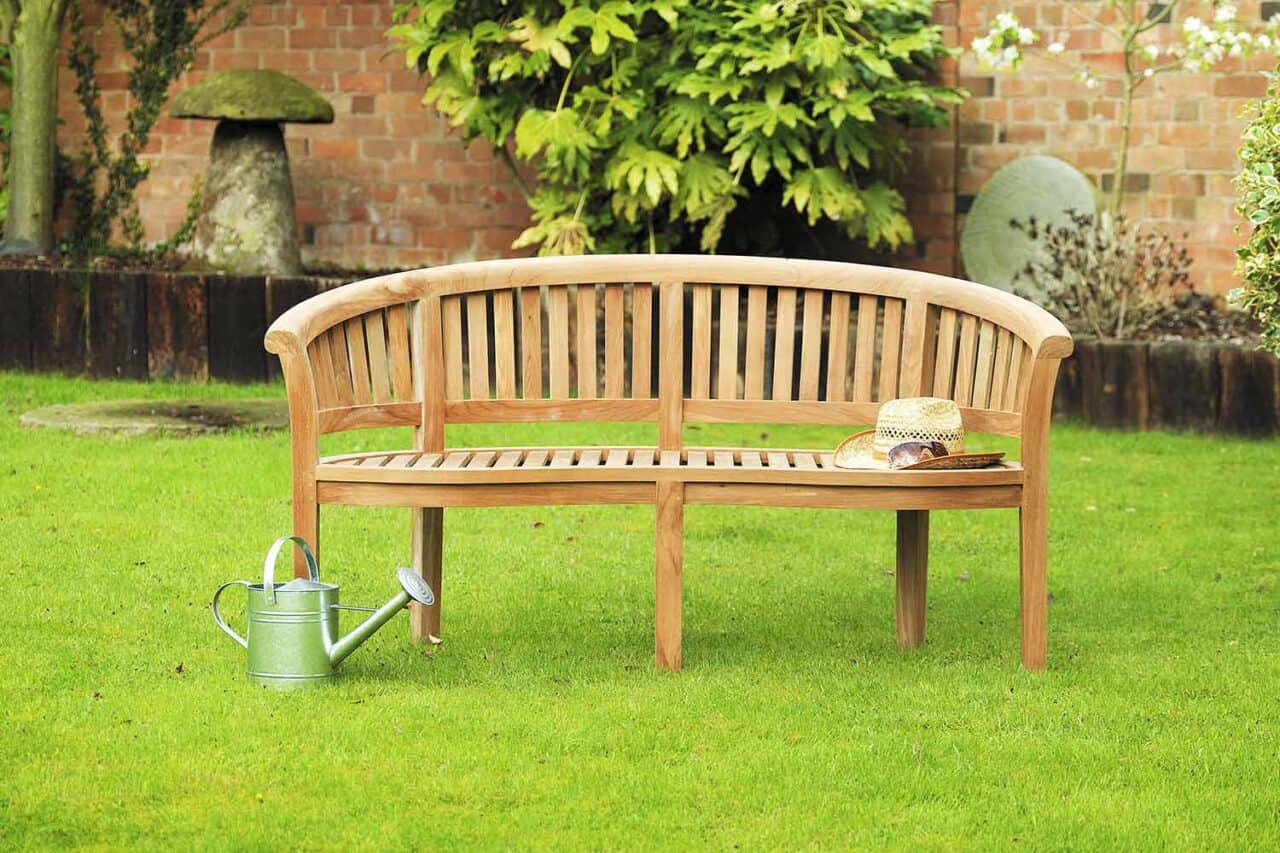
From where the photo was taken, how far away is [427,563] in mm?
4855

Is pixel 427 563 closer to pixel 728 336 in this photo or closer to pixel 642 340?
pixel 642 340

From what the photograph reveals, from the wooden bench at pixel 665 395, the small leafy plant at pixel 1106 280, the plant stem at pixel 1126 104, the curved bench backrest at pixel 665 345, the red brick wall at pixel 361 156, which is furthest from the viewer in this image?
the red brick wall at pixel 361 156

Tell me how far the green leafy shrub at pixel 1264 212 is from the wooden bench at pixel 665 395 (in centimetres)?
104

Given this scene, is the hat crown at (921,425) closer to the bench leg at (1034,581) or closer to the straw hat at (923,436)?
the straw hat at (923,436)

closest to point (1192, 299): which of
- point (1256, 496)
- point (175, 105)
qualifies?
point (1256, 496)

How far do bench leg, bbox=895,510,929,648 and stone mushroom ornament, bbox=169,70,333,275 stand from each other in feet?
21.6

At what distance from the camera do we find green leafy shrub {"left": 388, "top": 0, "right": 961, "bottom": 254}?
9906 mm

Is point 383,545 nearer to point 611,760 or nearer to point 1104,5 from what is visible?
point 611,760

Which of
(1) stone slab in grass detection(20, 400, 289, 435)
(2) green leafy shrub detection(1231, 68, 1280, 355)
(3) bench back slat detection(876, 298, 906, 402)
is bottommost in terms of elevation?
(1) stone slab in grass detection(20, 400, 289, 435)

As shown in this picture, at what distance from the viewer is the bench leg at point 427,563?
4.79 metres

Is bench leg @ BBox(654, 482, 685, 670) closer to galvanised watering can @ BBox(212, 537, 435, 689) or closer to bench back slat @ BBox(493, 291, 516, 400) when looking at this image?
galvanised watering can @ BBox(212, 537, 435, 689)

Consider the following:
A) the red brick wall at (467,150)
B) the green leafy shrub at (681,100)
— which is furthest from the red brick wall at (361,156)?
the green leafy shrub at (681,100)

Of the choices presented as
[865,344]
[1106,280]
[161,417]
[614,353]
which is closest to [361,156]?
[161,417]

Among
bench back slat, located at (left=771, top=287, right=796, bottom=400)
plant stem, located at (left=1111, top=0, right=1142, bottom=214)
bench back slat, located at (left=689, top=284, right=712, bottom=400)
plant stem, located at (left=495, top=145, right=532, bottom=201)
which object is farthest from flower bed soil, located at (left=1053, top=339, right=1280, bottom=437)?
bench back slat, located at (left=689, top=284, right=712, bottom=400)
